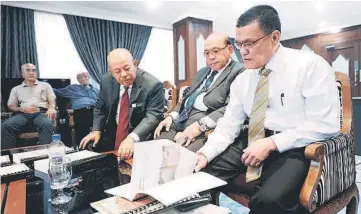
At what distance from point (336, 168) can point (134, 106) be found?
4.31 feet

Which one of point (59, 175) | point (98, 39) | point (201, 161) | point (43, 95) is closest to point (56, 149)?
point (59, 175)

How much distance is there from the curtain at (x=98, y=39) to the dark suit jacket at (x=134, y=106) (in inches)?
128

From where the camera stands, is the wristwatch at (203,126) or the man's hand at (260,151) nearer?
the man's hand at (260,151)

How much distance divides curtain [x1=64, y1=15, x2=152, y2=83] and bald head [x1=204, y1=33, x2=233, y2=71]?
375 centimetres

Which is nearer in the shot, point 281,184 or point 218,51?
point 281,184

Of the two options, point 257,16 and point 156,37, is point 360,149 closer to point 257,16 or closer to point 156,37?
point 257,16

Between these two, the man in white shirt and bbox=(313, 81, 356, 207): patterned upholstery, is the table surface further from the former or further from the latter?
bbox=(313, 81, 356, 207): patterned upholstery

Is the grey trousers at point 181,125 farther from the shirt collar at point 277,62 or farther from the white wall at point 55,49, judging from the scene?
the white wall at point 55,49

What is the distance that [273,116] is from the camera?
1.16m

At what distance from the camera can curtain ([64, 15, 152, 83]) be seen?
4.94 meters

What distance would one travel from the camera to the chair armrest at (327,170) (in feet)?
2.89

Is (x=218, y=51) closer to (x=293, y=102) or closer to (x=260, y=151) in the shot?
Answer: (x=293, y=102)

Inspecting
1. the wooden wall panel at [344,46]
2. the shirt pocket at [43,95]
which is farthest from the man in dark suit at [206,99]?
the wooden wall panel at [344,46]

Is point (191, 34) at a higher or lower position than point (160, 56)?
higher
